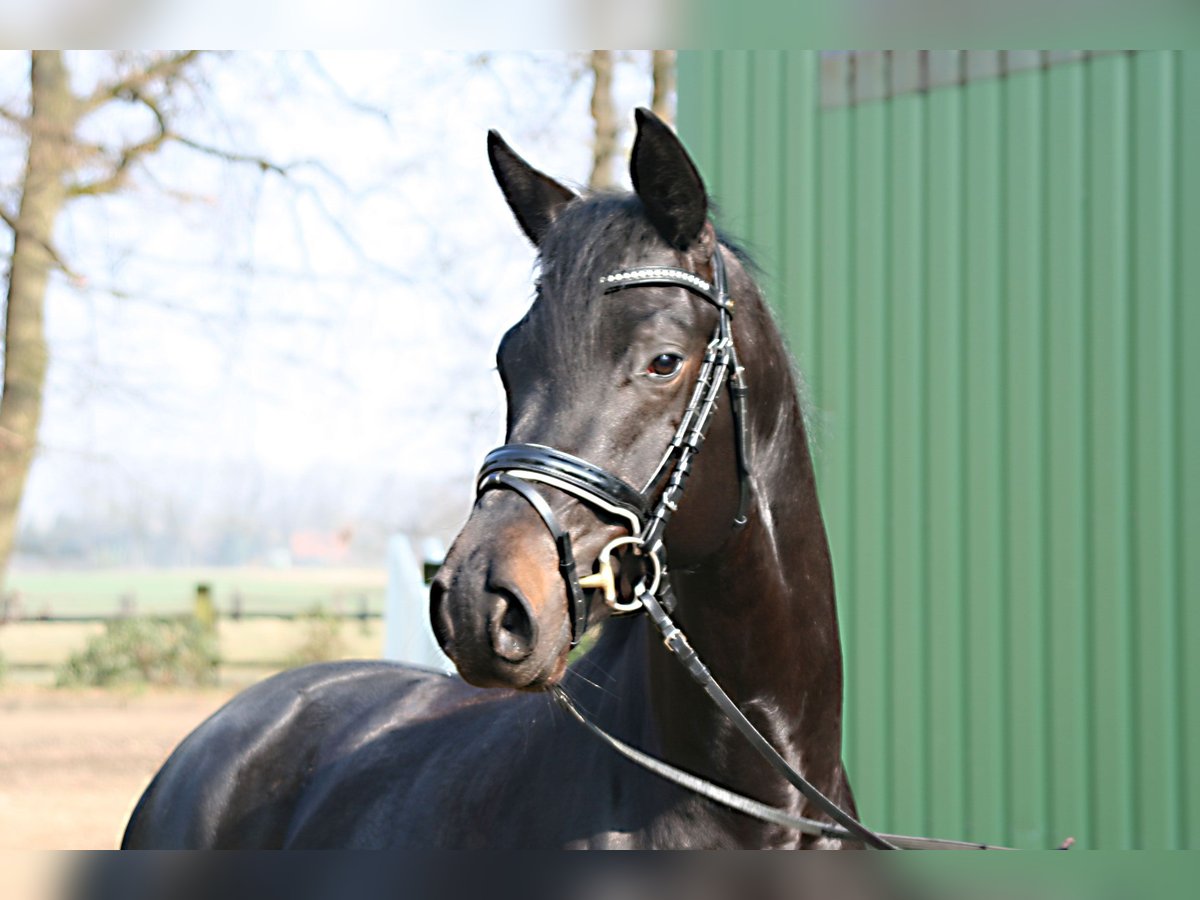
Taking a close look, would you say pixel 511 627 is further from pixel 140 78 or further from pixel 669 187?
pixel 140 78

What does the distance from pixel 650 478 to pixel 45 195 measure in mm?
12669

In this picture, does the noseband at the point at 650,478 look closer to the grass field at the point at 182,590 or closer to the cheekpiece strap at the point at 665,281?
the cheekpiece strap at the point at 665,281

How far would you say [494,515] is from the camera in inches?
73.2

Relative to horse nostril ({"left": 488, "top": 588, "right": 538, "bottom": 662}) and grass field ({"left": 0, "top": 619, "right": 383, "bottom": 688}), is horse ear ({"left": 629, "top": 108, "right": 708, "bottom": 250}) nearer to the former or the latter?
horse nostril ({"left": 488, "top": 588, "right": 538, "bottom": 662})

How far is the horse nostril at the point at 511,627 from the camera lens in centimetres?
174

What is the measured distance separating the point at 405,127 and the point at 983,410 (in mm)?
9785

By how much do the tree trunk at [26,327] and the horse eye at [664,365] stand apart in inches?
476

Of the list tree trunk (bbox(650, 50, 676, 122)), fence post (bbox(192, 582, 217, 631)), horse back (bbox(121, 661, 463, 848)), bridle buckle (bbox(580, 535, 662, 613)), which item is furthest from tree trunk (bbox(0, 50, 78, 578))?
bridle buckle (bbox(580, 535, 662, 613))

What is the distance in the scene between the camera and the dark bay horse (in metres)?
1.84

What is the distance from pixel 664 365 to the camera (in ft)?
6.73

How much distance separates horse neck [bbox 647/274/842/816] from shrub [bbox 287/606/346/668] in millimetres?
15442

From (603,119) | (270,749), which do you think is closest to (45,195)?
(603,119)

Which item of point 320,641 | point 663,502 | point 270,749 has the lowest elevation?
point 320,641

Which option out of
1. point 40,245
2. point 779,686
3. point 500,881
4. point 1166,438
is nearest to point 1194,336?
point 1166,438
